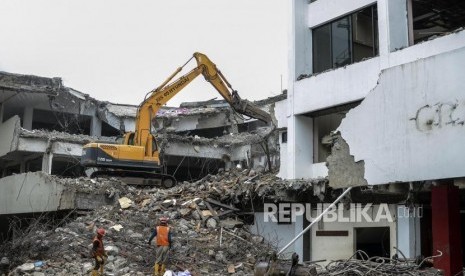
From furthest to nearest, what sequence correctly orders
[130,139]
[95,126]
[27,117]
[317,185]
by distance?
[95,126], [27,117], [130,139], [317,185]

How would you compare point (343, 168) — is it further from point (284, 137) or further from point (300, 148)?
point (284, 137)

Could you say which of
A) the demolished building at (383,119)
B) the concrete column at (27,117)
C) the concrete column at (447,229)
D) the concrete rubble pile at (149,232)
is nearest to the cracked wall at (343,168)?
the demolished building at (383,119)

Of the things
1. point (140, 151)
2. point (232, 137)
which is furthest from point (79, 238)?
point (232, 137)

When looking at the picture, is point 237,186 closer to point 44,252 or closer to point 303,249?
point 303,249

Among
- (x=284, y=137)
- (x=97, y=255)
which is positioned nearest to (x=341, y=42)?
(x=284, y=137)

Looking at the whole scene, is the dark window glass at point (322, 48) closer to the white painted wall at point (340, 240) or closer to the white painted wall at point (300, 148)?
the white painted wall at point (300, 148)

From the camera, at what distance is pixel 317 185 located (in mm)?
14141

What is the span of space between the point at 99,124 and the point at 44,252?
1821cm

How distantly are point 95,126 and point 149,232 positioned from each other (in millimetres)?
17085

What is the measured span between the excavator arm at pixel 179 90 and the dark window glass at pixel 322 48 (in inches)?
164

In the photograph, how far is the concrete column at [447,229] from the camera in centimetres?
867

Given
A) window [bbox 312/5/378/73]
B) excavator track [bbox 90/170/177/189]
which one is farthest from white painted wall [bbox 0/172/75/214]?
window [bbox 312/5/378/73]

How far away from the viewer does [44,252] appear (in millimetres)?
13562

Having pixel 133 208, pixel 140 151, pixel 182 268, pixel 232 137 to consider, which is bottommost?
pixel 182 268
